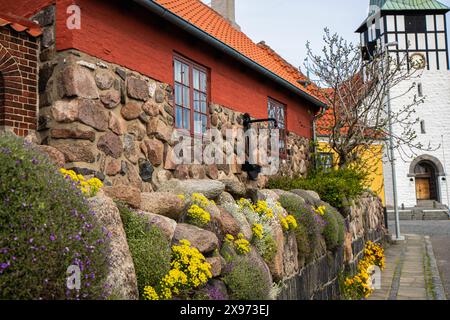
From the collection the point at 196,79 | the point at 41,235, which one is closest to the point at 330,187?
the point at 196,79

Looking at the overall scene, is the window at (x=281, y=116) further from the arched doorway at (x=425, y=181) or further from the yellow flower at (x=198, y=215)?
the arched doorway at (x=425, y=181)

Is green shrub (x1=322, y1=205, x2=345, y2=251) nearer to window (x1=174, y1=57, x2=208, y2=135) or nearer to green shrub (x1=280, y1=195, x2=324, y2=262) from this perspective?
green shrub (x1=280, y1=195, x2=324, y2=262)

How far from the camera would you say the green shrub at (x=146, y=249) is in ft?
10.5

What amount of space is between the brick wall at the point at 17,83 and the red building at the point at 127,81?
0.35 feet

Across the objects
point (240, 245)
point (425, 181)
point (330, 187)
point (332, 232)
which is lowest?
point (332, 232)

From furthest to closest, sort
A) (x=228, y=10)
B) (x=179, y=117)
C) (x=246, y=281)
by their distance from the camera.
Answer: (x=228, y=10) < (x=179, y=117) < (x=246, y=281)

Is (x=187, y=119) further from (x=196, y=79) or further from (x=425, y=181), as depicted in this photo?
(x=425, y=181)

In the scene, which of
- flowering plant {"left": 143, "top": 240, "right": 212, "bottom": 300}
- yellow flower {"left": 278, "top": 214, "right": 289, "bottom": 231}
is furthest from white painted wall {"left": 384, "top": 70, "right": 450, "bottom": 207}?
flowering plant {"left": 143, "top": 240, "right": 212, "bottom": 300}

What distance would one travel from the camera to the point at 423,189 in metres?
32.6

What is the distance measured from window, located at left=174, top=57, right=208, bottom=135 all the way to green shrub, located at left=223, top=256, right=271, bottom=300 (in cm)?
319

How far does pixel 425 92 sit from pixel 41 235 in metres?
33.8

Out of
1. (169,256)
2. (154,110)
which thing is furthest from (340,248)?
(169,256)

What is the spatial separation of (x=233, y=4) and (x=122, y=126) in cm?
900
